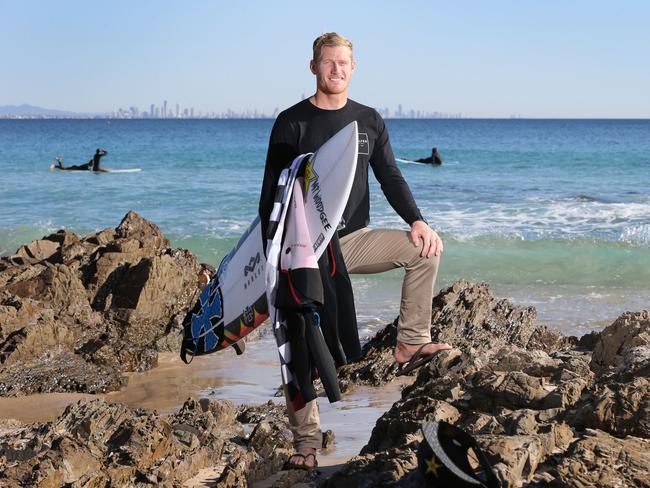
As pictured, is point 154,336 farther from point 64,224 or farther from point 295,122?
point 64,224

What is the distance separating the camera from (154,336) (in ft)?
28.1

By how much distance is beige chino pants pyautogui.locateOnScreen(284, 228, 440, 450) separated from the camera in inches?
169

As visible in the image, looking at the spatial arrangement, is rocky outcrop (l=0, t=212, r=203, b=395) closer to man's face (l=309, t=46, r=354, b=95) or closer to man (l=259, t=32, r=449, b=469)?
man (l=259, t=32, r=449, b=469)

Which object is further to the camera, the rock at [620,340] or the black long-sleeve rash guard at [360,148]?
the rock at [620,340]

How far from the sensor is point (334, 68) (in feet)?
13.5

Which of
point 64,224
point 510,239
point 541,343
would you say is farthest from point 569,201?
point 541,343

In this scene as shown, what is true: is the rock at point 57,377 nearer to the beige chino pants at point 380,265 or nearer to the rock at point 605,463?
the beige chino pants at point 380,265

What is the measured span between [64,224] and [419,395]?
55.8 ft

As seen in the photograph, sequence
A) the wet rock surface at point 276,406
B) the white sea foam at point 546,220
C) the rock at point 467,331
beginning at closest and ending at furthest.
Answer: the wet rock surface at point 276,406
the rock at point 467,331
the white sea foam at point 546,220

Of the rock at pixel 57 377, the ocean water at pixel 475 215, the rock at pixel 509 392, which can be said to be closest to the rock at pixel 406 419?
the rock at pixel 509 392

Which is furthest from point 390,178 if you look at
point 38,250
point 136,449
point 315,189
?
point 38,250

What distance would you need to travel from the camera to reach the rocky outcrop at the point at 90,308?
23.5 feet

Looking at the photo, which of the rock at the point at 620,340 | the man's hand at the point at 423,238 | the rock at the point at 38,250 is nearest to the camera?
the man's hand at the point at 423,238

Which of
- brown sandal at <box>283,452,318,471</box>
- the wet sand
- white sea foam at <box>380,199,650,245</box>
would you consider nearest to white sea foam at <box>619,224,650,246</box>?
white sea foam at <box>380,199,650,245</box>
